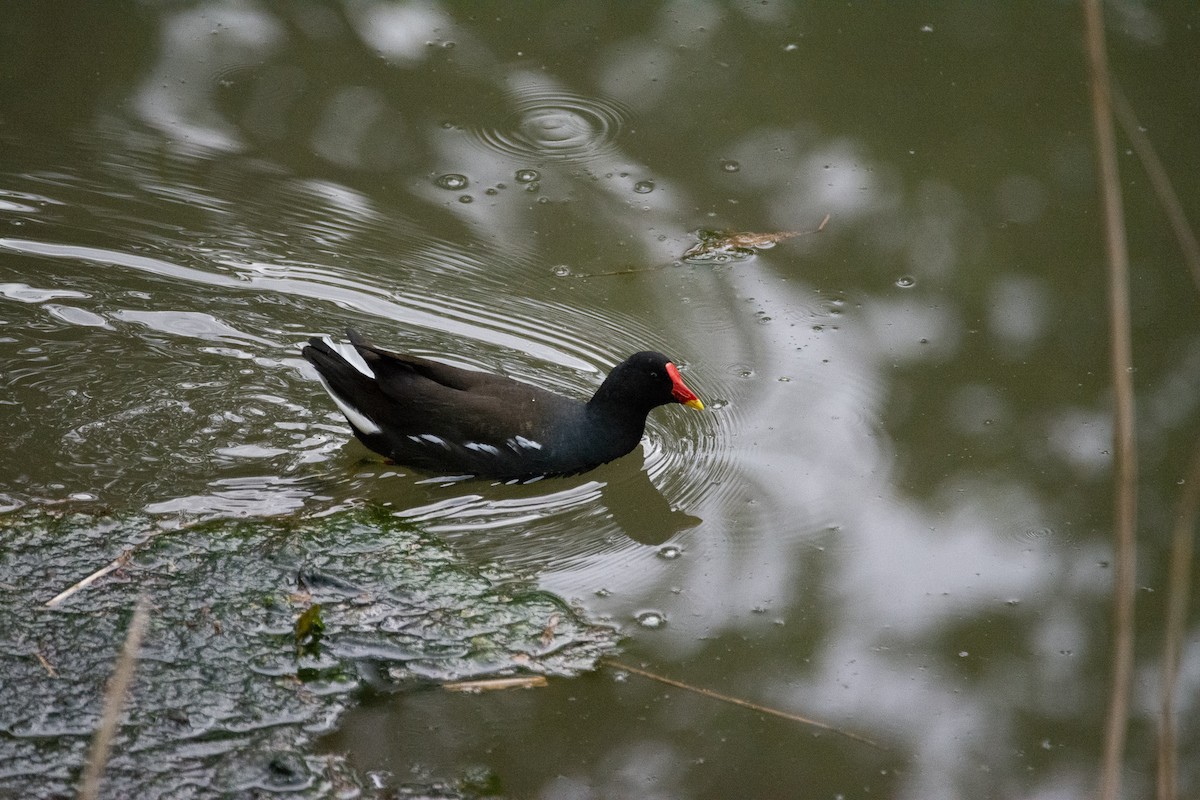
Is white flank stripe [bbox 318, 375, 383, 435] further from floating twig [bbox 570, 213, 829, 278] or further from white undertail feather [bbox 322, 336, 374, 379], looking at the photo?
floating twig [bbox 570, 213, 829, 278]

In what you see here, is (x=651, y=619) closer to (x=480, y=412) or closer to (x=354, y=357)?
(x=480, y=412)

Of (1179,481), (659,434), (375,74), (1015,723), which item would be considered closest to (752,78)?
(375,74)

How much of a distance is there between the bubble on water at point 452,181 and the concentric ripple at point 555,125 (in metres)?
0.28

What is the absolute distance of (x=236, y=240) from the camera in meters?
5.44

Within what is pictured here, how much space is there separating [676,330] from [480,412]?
1.08m

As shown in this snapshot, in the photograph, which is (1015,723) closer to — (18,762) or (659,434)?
(659,434)

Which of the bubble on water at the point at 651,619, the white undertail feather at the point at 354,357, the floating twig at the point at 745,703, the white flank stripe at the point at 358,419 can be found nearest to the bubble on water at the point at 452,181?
the white undertail feather at the point at 354,357

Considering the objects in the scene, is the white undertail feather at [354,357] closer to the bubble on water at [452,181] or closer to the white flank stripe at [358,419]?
the white flank stripe at [358,419]

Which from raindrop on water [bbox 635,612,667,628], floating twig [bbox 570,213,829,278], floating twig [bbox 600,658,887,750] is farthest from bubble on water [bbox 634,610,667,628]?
floating twig [bbox 570,213,829,278]

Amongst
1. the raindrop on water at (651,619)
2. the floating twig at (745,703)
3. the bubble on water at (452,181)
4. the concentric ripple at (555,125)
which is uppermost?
the concentric ripple at (555,125)

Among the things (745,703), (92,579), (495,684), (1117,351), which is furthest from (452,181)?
(1117,351)

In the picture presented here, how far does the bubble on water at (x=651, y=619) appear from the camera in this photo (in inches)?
147

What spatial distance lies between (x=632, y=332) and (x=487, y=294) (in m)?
0.66

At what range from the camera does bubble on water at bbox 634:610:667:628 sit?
3.74 m
